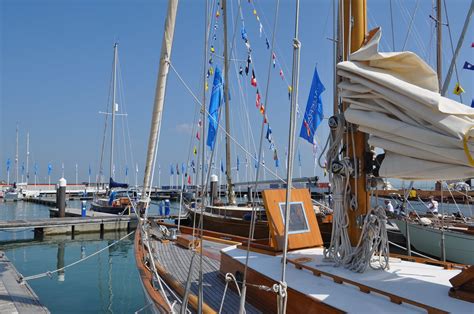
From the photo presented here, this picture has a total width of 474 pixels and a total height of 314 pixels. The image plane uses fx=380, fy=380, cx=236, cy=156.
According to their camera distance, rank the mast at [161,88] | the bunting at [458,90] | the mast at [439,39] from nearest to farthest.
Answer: the mast at [161,88] < the bunting at [458,90] < the mast at [439,39]

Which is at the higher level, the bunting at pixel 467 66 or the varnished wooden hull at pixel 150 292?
the bunting at pixel 467 66

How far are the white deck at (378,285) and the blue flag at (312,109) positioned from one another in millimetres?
10644

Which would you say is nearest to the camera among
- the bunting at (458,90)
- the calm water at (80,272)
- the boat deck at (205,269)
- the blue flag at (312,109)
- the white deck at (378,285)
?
the white deck at (378,285)

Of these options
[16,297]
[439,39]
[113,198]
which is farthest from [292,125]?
[113,198]

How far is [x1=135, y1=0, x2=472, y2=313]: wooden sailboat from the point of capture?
3367 mm

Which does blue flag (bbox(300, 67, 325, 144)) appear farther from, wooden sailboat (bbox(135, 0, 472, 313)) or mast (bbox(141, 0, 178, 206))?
mast (bbox(141, 0, 178, 206))

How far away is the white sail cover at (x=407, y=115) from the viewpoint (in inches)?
137

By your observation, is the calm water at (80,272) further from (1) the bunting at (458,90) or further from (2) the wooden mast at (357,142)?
(1) the bunting at (458,90)

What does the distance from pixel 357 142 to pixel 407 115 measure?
2.83 ft

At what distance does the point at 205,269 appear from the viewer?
631 centimetres

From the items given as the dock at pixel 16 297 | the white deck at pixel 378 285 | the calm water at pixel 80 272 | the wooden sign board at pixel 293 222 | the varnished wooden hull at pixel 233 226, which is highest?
the wooden sign board at pixel 293 222

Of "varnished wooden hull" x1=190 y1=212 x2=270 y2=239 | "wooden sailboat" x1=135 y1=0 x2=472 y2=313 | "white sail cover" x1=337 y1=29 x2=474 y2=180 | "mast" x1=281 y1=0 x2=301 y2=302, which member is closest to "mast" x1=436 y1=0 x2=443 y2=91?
"varnished wooden hull" x1=190 y1=212 x2=270 y2=239

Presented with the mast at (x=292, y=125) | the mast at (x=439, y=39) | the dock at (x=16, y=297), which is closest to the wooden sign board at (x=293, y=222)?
the mast at (x=292, y=125)

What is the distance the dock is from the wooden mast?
19.2 feet
